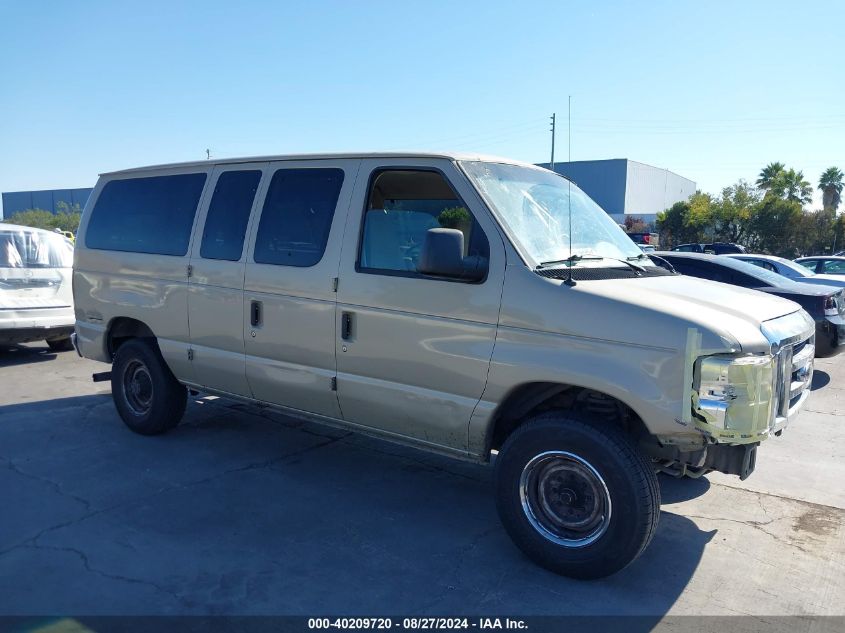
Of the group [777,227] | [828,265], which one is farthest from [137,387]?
[777,227]

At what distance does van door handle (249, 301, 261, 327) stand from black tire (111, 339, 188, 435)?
1.41 metres

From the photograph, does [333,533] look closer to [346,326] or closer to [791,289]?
[346,326]

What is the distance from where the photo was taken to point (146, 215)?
5918mm

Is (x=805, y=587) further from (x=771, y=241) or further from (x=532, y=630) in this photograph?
(x=771, y=241)

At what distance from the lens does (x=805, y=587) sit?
3.68 meters

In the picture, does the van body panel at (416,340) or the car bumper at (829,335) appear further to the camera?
the car bumper at (829,335)

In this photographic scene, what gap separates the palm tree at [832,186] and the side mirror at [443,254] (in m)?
70.8

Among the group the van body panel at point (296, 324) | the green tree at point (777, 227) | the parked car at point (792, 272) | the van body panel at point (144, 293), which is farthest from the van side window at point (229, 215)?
the green tree at point (777, 227)

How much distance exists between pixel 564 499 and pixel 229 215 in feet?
10.8

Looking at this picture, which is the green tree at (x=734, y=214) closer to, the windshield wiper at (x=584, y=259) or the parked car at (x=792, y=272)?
the parked car at (x=792, y=272)

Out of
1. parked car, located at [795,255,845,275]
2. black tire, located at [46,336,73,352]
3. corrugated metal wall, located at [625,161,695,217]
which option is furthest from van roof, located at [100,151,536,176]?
corrugated metal wall, located at [625,161,695,217]

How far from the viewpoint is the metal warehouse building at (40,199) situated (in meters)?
71.0

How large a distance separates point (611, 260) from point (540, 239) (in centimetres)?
54

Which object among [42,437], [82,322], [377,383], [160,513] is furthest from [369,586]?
[82,322]
